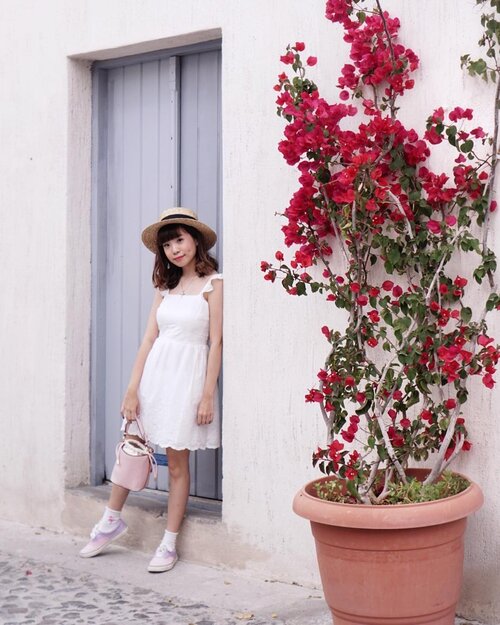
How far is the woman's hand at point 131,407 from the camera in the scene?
17.8 feet

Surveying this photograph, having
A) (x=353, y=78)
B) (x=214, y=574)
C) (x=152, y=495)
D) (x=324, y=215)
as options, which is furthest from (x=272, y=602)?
(x=353, y=78)

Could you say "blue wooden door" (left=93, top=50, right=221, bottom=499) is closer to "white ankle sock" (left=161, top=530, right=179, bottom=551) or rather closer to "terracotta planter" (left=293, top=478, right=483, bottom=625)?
"white ankle sock" (left=161, top=530, right=179, bottom=551)

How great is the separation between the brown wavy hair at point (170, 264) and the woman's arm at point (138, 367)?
0.30ft

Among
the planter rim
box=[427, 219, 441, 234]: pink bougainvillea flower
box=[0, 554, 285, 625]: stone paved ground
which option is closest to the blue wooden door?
box=[0, 554, 285, 625]: stone paved ground

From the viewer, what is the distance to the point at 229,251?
17.2 ft

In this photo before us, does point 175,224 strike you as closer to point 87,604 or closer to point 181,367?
point 181,367

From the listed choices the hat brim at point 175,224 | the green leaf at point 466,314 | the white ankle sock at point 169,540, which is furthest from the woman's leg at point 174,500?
the green leaf at point 466,314

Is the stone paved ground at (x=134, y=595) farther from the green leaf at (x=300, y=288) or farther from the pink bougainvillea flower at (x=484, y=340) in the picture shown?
the green leaf at (x=300, y=288)

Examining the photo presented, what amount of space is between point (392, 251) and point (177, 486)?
177cm

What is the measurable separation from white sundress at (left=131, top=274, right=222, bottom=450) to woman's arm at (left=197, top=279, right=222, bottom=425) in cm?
4

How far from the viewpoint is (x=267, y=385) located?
508 cm

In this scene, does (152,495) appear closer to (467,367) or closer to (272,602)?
(272,602)

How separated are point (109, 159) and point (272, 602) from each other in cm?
276

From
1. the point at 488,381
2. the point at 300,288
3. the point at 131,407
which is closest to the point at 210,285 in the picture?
the point at 131,407
